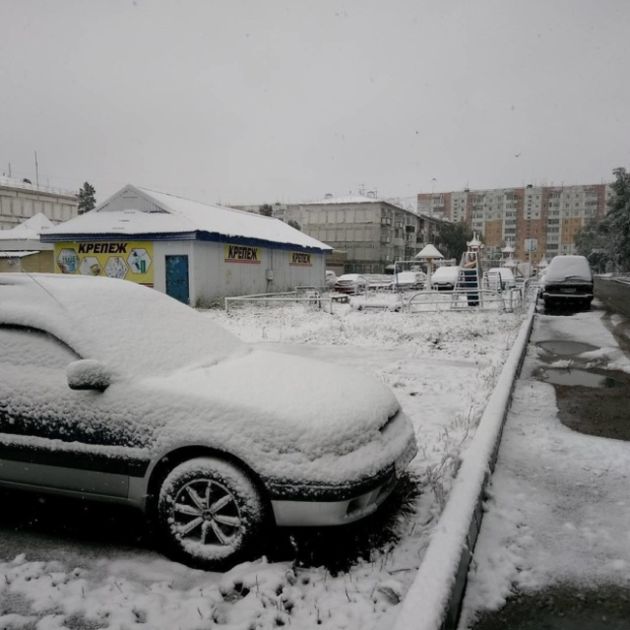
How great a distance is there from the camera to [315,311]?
19750 millimetres

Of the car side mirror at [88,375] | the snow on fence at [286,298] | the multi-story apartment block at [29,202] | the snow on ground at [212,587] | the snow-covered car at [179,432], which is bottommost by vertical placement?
the snow on fence at [286,298]

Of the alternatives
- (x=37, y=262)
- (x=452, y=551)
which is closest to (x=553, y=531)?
(x=452, y=551)

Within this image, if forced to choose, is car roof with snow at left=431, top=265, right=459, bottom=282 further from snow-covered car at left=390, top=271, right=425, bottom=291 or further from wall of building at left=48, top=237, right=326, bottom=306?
wall of building at left=48, top=237, right=326, bottom=306

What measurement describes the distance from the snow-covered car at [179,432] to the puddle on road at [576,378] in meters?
4.92

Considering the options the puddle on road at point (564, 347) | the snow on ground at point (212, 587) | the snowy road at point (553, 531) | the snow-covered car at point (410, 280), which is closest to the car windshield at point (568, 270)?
the puddle on road at point (564, 347)

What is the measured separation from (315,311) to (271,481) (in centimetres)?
1684

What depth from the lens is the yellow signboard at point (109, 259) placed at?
23672mm

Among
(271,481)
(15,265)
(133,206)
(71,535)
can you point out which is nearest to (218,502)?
(271,481)

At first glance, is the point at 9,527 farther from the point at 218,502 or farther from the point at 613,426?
the point at 613,426

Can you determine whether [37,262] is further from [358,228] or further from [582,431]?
[358,228]

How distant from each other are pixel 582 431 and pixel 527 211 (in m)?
139

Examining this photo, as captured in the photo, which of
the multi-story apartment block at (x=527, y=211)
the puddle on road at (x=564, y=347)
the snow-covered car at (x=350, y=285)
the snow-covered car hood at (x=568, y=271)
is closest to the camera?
the puddle on road at (x=564, y=347)

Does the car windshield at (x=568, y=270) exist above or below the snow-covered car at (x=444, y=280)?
above

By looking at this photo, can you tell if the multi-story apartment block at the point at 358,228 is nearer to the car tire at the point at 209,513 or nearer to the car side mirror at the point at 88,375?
the car side mirror at the point at 88,375
